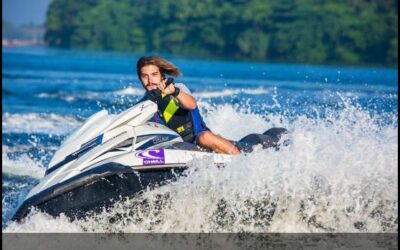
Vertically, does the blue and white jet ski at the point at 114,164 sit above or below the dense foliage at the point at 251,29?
below

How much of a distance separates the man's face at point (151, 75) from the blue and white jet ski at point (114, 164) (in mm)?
149

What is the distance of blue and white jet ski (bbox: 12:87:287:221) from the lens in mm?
6906

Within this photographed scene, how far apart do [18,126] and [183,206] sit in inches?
347

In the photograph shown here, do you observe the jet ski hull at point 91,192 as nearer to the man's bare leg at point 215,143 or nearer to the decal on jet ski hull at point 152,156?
the decal on jet ski hull at point 152,156

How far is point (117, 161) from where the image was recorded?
7.02m

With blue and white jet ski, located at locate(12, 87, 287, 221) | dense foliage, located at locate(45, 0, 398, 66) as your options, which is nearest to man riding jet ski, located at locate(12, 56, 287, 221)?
blue and white jet ski, located at locate(12, 87, 287, 221)

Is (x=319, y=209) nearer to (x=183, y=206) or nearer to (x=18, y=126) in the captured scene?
(x=183, y=206)

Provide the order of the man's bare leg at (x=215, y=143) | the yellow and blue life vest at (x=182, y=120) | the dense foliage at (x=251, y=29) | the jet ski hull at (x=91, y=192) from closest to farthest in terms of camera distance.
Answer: the jet ski hull at (x=91, y=192) < the man's bare leg at (x=215, y=143) < the yellow and blue life vest at (x=182, y=120) < the dense foliage at (x=251, y=29)

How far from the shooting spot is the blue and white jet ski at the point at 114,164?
6906mm

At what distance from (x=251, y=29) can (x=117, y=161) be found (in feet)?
222

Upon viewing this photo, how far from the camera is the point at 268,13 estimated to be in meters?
73.6

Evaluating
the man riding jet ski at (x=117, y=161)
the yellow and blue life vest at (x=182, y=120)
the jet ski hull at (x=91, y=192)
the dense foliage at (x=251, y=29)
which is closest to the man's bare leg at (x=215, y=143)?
the man riding jet ski at (x=117, y=161)

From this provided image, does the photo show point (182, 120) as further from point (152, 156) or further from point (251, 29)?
point (251, 29)

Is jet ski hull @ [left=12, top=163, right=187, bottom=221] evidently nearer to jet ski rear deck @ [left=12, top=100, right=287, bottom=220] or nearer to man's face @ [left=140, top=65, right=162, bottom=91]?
jet ski rear deck @ [left=12, top=100, right=287, bottom=220]
